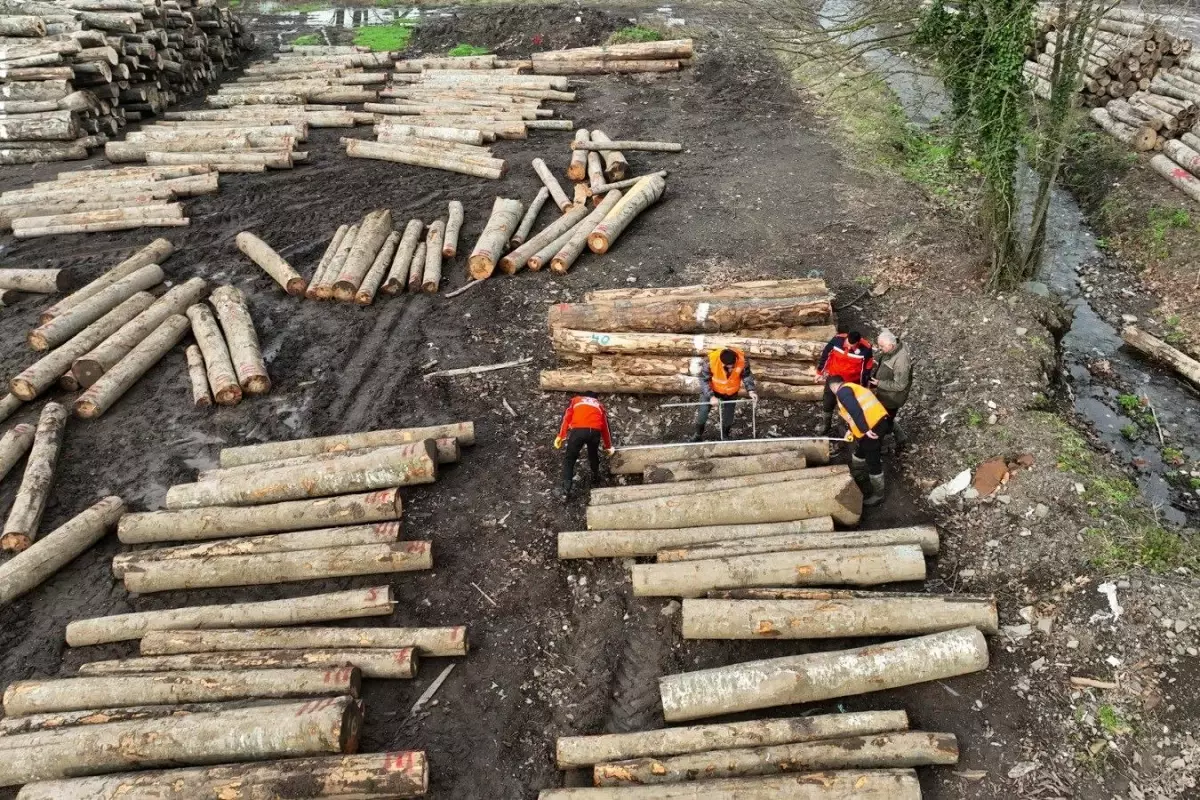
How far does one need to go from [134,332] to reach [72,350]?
908 millimetres

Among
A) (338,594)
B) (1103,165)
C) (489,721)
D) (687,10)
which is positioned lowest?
(489,721)

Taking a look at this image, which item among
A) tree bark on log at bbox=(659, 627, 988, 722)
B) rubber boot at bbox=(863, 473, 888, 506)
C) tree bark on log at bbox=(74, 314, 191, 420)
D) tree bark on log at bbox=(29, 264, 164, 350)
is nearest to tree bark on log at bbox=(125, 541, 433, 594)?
tree bark on log at bbox=(659, 627, 988, 722)

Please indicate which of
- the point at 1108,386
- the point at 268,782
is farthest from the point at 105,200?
the point at 1108,386

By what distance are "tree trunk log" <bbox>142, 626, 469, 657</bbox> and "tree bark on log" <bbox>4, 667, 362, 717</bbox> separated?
385 millimetres

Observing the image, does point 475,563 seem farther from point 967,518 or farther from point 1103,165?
point 1103,165

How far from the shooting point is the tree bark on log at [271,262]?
1376cm

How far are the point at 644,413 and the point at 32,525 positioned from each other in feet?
26.1

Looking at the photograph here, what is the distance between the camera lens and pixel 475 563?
28.6ft

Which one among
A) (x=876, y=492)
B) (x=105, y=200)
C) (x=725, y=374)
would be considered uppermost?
(x=105, y=200)

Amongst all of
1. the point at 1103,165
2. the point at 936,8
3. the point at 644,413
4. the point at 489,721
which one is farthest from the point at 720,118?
the point at 489,721

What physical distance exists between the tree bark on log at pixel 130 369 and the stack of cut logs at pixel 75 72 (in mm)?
10371

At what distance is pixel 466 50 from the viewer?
2744 cm

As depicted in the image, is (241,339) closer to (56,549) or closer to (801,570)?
(56,549)

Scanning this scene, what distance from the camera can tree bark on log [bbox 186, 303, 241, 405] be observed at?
11.2 meters
